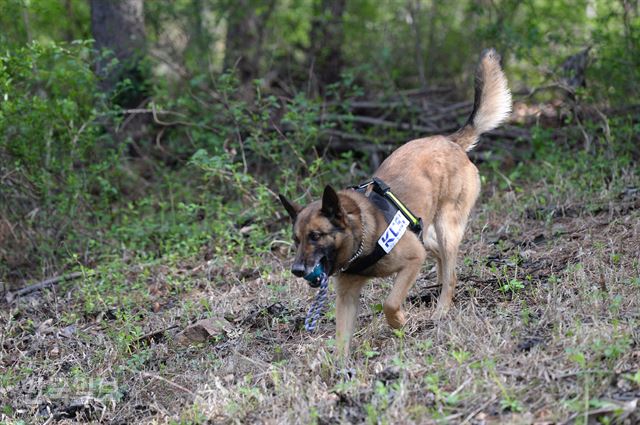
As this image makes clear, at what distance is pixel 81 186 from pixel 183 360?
3.65 meters

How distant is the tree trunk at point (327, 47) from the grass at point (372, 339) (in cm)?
462

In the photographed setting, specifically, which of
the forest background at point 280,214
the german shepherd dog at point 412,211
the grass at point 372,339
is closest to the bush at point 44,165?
the forest background at point 280,214

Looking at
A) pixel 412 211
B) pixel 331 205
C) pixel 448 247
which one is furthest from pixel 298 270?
pixel 448 247

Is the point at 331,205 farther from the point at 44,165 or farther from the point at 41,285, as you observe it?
the point at 44,165

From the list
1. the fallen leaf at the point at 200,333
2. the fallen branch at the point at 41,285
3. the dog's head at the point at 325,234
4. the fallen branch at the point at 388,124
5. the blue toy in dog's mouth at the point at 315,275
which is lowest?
the fallen branch at the point at 41,285

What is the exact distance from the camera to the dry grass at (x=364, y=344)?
169 inches

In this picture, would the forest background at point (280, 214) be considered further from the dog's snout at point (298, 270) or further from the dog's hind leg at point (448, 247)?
the dog's snout at point (298, 270)

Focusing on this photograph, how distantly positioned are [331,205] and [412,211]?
2.95ft

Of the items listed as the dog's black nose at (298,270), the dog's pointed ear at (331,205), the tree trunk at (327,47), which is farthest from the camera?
the tree trunk at (327,47)

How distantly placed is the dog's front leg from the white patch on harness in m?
0.32

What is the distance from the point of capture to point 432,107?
37.3ft

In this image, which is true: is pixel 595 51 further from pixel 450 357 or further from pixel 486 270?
pixel 450 357

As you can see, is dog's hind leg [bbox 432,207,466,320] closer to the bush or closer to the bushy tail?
the bushy tail

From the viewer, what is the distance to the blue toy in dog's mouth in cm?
507
